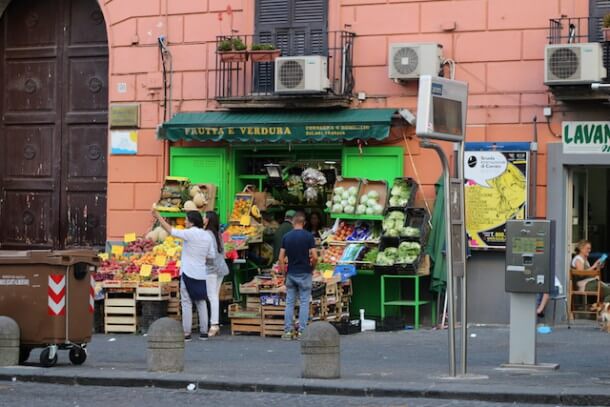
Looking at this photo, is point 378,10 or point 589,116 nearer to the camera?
point 589,116

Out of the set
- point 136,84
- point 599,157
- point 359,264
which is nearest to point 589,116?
point 599,157

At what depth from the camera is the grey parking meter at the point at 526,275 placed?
1382 cm

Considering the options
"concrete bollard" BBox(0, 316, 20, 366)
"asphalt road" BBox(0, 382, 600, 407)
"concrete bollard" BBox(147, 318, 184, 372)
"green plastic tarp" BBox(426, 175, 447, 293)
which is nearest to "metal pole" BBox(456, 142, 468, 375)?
"asphalt road" BBox(0, 382, 600, 407)

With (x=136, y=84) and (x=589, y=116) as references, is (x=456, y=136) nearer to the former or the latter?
(x=589, y=116)

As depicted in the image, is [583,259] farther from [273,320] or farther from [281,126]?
[281,126]

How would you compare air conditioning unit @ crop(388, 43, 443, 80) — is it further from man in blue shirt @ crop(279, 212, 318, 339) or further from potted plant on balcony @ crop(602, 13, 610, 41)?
man in blue shirt @ crop(279, 212, 318, 339)

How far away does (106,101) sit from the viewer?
73.6 feet

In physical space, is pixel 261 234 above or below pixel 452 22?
below

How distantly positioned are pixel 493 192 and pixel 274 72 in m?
3.84

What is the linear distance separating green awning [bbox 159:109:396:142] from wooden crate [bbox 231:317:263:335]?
9.77ft

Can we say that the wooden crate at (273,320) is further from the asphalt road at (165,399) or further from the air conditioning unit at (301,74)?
the asphalt road at (165,399)

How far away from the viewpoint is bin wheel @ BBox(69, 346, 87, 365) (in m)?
14.6

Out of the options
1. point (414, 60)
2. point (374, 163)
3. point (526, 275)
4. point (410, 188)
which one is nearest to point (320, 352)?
point (526, 275)

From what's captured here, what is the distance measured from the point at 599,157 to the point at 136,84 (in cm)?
765
